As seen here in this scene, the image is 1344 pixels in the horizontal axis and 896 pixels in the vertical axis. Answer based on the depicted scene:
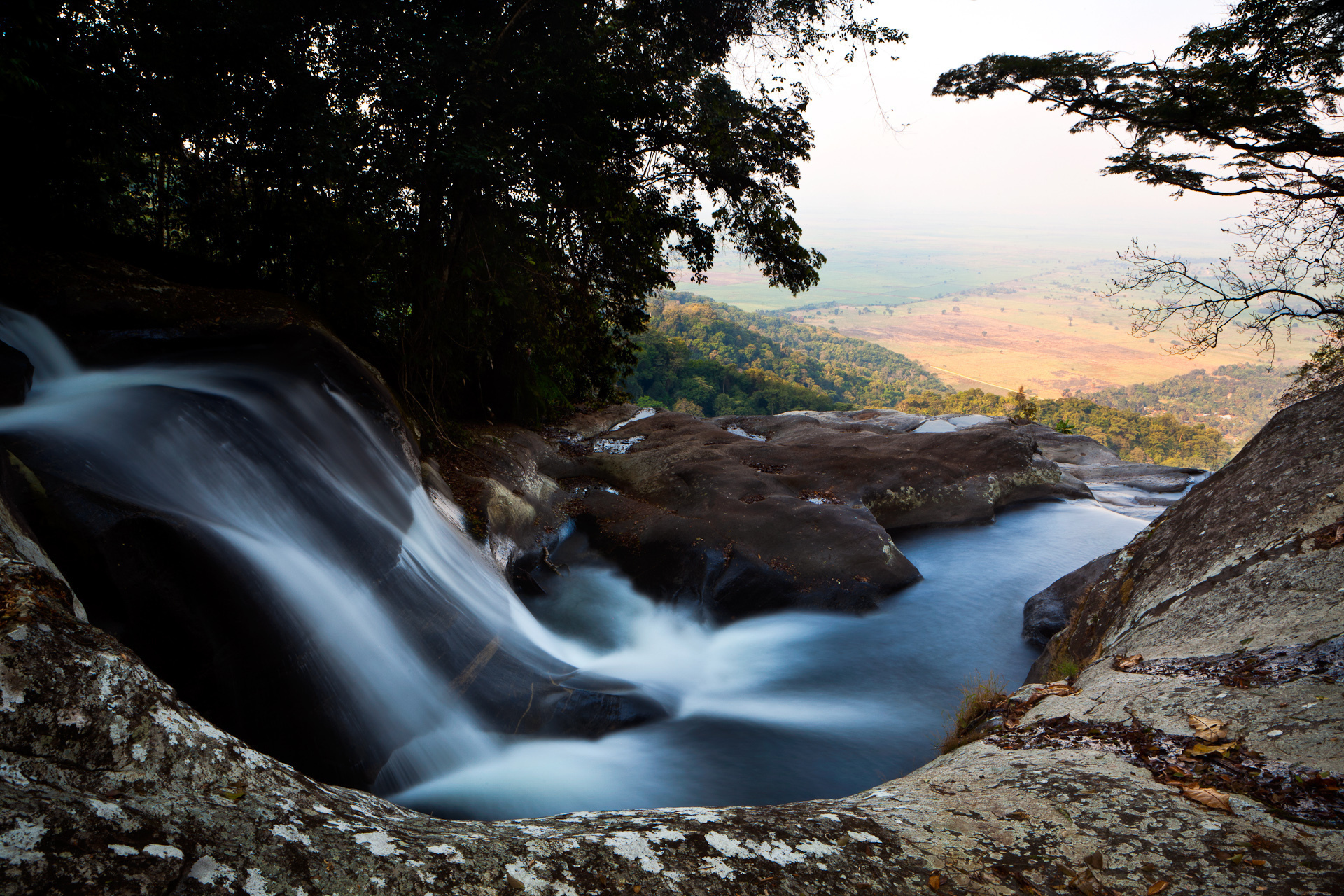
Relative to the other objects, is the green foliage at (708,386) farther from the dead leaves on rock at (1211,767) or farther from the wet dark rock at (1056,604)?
the dead leaves on rock at (1211,767)

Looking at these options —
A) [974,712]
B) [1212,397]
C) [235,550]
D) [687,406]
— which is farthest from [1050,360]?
[235,550]

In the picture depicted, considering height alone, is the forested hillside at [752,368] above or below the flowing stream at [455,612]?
above

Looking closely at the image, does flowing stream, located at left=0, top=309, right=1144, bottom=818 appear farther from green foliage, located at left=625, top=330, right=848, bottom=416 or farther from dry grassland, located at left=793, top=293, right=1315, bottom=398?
dry grassland, located at left=793, top=293, right=1315, bottom=398

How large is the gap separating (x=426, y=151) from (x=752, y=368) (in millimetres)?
59933

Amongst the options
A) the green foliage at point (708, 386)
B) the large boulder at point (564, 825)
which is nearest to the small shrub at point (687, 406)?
the green foliage at point (708, 386)

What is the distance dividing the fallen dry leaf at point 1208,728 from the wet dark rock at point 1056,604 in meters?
5.24

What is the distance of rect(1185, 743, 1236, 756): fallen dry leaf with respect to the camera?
3377 mm

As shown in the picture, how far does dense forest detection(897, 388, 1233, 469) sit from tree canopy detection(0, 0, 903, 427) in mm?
46045

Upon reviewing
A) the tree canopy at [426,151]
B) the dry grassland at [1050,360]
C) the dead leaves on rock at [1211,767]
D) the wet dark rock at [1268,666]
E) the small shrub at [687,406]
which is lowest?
the dead leaves on rock at [1211,767]

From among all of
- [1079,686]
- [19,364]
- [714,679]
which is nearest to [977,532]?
[714,679]

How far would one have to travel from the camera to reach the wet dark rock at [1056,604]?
868 cm

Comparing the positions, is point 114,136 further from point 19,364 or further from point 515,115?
point 515,115

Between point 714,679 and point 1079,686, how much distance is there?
13.1ft

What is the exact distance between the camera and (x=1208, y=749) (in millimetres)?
3410
